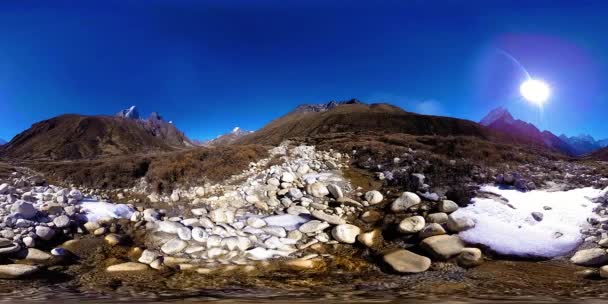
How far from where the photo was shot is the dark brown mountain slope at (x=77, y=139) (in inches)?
4776

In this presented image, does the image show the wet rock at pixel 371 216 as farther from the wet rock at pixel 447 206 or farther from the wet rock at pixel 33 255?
the wet rock at pixel 33 255

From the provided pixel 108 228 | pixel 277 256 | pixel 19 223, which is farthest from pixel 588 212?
pixel 19 223

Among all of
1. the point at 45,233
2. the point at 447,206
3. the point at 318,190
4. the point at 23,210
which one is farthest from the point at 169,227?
the point at 447,206

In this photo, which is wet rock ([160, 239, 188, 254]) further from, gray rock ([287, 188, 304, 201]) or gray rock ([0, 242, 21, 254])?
gray rock ([287, 188, 304, 201])

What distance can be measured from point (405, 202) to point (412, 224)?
1925 millimetres

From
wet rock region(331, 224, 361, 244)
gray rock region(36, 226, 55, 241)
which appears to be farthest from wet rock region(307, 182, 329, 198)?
gray rock region(36, 226, 55, 241)

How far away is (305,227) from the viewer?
430 inches

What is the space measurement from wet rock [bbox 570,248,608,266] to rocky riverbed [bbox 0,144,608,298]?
19 millimetres

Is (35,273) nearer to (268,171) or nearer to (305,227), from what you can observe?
(305,227)

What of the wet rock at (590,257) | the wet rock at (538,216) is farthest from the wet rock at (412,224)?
Answer: the wet rock at (590,257)

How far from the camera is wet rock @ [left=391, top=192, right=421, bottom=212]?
1235 centimetres

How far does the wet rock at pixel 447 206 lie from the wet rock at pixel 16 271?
36.3ft

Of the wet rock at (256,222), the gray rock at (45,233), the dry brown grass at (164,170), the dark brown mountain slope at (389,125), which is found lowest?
the gray rock at (45,233)

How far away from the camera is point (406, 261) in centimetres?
853
